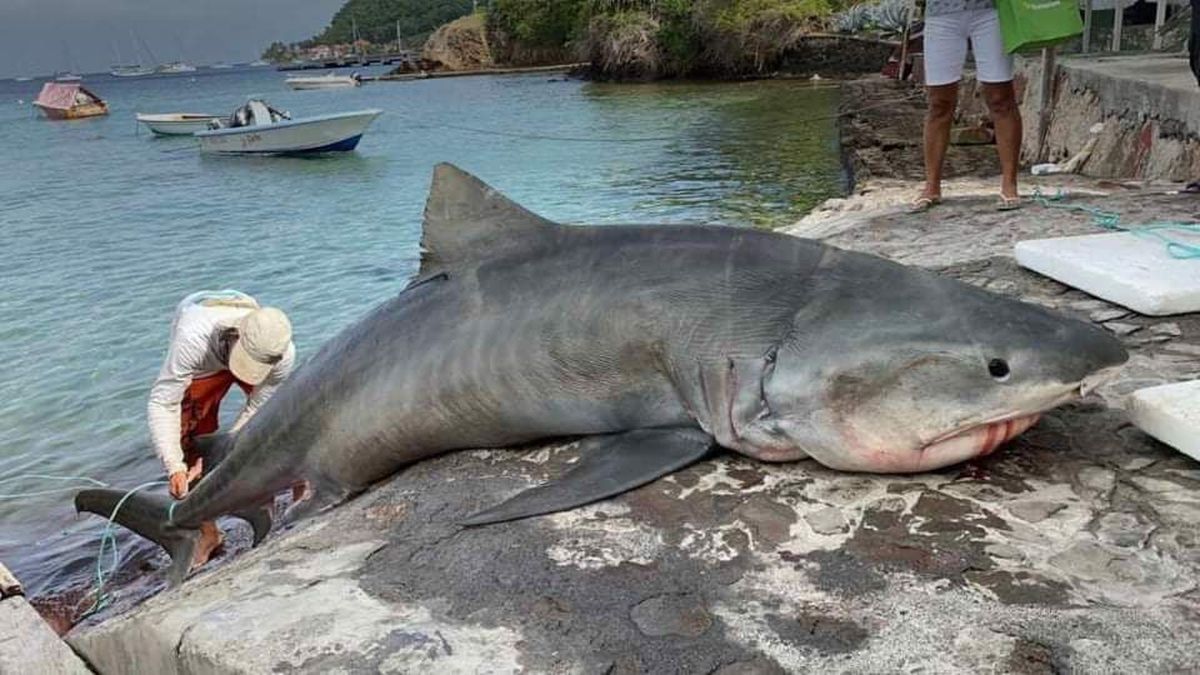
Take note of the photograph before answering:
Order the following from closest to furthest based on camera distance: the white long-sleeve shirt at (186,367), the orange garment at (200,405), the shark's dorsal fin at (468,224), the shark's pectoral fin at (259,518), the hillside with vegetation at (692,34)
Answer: the shark's dorsal fin at (468,224) → the shark's pectoral fin at (259,518) → the white long-sleeve shirt at (186,367) → the orange garment at (200,405) → the hillside with vegetation at (692,34)

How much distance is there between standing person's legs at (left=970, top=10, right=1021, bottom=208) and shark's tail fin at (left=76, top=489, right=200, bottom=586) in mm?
5249

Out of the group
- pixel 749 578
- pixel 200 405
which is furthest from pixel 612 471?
pixel 200 405

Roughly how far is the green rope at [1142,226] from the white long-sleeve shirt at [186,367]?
4.15 metres

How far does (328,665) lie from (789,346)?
1481mm

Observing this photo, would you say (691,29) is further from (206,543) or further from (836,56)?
(206,543)

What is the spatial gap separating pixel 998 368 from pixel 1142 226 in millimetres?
3420

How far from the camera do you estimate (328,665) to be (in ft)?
8.05

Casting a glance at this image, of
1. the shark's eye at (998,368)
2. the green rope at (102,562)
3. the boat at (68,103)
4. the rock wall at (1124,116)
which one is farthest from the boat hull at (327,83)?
the shark's eye at (998,368)

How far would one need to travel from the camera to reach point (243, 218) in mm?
19438

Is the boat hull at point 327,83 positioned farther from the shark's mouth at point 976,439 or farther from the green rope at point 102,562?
the shark's mouth at point 976,439

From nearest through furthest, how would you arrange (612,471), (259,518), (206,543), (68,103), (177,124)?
(612,471) → (259,518) → (206,543) → (177,124) → (68,103)

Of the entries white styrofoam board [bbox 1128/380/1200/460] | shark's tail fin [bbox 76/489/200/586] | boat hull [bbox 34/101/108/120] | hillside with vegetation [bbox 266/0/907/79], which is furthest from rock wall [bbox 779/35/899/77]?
boat hull [bbox 34/101/108/120]

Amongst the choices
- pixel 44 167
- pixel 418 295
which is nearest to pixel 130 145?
pixel 44 167

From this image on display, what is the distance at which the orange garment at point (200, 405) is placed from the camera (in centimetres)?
539
